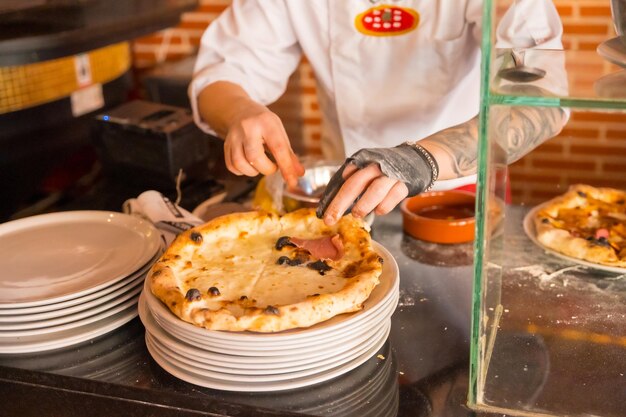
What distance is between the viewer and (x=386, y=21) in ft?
6.17

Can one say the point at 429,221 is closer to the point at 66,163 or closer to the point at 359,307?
the point at 359,307

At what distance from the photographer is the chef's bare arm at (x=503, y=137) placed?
1.09m

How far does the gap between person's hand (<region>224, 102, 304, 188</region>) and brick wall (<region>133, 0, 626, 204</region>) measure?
0.54 metres

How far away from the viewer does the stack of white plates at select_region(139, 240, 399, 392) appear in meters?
1.07

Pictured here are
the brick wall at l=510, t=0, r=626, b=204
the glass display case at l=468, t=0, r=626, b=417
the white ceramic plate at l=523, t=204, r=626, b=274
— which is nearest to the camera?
the glass display case at l=468, t=0, r=626, b=417

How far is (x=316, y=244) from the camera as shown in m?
1.33

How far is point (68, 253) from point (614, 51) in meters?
0.97

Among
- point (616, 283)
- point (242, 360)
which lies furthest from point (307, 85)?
point (242, 360)

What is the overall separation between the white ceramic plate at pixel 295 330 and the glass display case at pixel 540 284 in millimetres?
150

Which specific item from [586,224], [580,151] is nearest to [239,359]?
[586,224]

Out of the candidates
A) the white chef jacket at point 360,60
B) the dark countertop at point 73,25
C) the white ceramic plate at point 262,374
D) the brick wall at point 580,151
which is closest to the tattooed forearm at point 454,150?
the white ceramic plate at point 262,374

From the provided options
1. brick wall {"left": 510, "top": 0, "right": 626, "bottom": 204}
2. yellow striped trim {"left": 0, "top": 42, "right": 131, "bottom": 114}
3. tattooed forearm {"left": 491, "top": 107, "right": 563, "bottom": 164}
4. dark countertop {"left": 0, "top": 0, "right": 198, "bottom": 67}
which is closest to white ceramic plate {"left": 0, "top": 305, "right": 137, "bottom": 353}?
tattooed forearm {"left": 491, "top": 107, "right": 563, "bottom": 164}

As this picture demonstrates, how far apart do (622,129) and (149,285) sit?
242 centimetres

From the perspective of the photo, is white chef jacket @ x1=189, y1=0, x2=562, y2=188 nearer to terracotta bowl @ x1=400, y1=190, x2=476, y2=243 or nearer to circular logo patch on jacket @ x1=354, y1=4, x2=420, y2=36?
circular logo patch on jacket @ x1=354, y1=4, x2=420, y2=36
